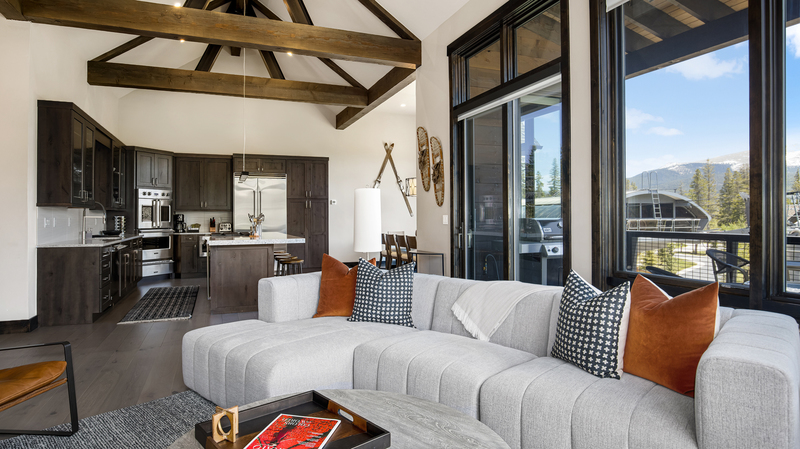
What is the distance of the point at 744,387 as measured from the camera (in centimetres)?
131

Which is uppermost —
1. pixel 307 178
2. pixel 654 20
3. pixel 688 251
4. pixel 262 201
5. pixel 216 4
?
pixel 216 4

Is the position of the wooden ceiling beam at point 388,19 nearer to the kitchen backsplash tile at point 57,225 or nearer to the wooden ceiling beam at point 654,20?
the wooden ceiling beam at point 654,20

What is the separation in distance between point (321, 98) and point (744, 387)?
23.0 feet

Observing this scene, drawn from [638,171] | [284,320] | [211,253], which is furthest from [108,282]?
[638,171]

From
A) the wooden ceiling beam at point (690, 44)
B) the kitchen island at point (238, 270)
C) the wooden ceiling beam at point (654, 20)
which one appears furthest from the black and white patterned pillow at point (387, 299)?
the kitchen island at point (238, 270)

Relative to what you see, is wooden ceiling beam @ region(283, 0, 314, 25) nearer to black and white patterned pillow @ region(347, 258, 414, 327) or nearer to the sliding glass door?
the sliding glass door

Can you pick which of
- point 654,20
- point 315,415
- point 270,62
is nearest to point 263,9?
point 270,62

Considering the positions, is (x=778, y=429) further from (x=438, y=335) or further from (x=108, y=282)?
(x=108, y=282)

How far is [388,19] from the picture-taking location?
538 cm

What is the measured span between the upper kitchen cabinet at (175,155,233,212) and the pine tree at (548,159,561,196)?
6.68 meters

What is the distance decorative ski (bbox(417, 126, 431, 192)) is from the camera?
17.9 feet

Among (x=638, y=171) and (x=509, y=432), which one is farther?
(x=638, y=171)

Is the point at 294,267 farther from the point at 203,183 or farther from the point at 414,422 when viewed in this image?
the point at 414,422

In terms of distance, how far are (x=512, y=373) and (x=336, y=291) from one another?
1574mm
